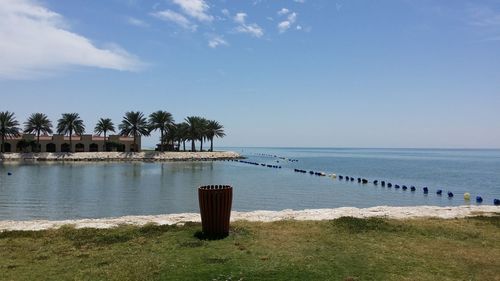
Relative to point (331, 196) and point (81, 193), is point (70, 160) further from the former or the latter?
point (331, 196)

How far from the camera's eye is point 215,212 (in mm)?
11008

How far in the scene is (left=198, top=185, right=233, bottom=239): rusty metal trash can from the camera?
1100 cm

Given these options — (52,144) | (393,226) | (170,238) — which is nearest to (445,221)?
(393,226)

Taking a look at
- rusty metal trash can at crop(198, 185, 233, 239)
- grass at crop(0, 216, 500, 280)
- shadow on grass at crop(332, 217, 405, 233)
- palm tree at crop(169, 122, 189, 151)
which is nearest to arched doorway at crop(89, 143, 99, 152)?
palm tree at crop(169, 122, 189, 151)

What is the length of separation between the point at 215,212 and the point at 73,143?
93.6m

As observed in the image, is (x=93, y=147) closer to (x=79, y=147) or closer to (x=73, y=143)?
(x=79, y=147)

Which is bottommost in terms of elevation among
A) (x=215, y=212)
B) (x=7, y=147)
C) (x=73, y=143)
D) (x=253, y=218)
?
(x=253, y=218)

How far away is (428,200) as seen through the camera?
3372cm

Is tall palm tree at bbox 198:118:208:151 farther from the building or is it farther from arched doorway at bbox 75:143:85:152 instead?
arched doorway at bbox 75:143:85:152

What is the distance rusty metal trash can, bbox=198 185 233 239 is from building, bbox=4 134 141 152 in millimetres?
91112

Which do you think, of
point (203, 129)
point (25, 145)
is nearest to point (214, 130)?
point (203, 129)

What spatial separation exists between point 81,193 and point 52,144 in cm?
7035

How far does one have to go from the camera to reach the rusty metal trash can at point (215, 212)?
11.0 m

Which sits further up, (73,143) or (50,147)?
(73,143)
